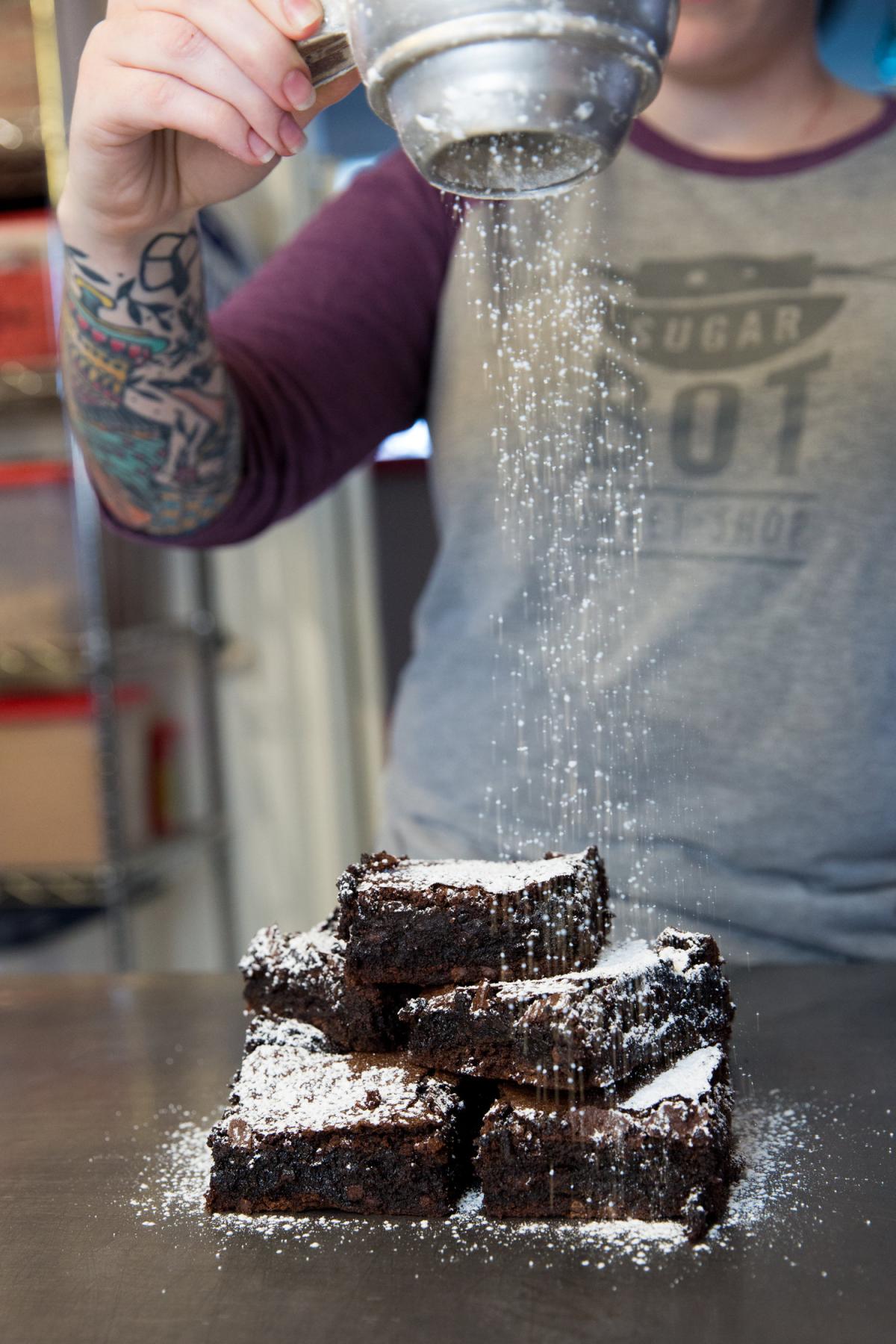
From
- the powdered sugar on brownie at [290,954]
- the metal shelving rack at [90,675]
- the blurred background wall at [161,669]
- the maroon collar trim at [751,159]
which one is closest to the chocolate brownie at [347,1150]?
the powdered sugar on brownie at [290,954]

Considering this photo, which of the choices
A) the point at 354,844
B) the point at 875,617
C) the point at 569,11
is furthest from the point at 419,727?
the point at 354,844

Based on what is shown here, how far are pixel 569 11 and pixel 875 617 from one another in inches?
30.2

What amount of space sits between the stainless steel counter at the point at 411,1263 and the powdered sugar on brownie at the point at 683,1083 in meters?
0.07

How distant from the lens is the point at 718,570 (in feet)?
3.93

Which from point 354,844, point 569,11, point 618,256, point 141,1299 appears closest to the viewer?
point 569,11

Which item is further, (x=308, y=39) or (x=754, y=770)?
(x=754, y=770)

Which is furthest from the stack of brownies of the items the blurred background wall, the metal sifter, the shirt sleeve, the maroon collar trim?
the blurred background wall

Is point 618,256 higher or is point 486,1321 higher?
point 618,256

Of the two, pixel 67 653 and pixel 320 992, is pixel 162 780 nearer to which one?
pixel 67 653

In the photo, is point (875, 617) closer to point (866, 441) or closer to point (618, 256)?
point (866, 441)

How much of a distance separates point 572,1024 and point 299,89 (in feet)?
1.79

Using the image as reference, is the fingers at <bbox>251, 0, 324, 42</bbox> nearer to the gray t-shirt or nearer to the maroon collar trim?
the gray t-shirt

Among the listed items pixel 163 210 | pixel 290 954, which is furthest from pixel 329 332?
pixel 290 954

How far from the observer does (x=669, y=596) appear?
3.95 feet
